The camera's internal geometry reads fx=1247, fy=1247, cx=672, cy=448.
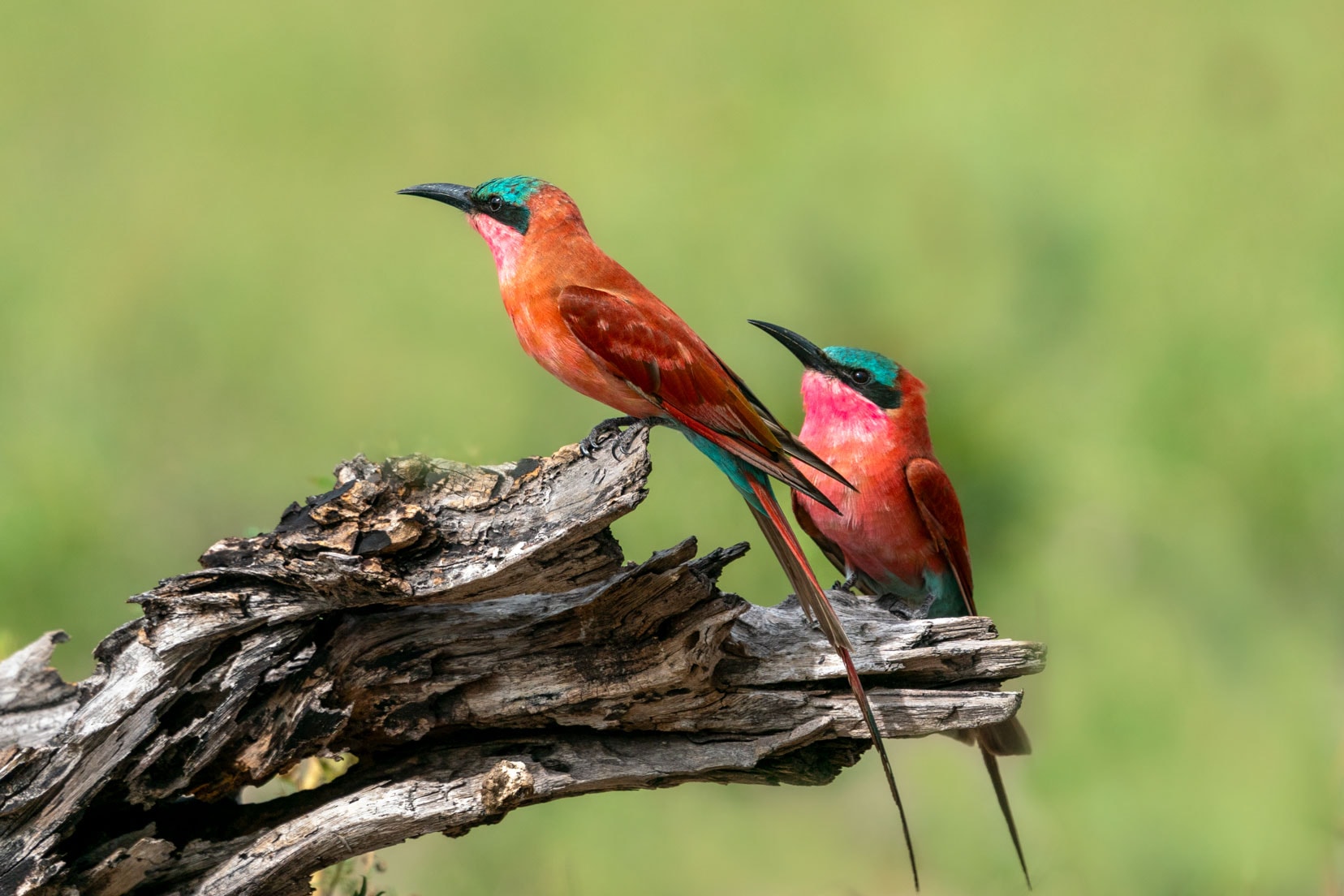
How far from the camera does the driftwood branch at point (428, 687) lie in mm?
2084

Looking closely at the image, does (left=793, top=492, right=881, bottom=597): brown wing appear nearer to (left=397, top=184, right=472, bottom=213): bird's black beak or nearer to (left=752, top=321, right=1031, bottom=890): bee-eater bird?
(left=752, top=321, right=1031, bottom=890): bee-eater bird

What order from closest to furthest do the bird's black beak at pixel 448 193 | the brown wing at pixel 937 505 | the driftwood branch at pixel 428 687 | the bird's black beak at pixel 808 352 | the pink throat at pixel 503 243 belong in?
the driftwood branch at pixel 428 687
the pink throat at pixel 503 243
the bird's black beak at pixel 448 193
the brown wing at pixel 937 505
the bird's black beak at pixel 808 352

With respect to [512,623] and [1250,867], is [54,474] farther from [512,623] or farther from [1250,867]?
[1250,867]

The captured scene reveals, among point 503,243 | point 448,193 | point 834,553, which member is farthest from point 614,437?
point 834,553

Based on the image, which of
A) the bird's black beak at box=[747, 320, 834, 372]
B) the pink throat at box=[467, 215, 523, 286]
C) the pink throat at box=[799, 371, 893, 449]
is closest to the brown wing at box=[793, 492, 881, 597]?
the pink throat at box=[799, 371, 893, 449]

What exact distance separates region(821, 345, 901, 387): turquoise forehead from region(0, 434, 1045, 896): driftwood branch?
1.85ft

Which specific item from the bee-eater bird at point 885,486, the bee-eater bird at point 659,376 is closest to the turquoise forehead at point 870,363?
the bee-eater bird at point 885,486

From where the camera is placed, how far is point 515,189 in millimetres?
2480

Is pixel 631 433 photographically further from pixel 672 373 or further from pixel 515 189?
pixel 515 189

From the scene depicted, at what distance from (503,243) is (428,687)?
0.87 m

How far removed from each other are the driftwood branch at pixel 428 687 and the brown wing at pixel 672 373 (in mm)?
170

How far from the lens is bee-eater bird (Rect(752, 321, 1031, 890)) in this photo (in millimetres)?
2693

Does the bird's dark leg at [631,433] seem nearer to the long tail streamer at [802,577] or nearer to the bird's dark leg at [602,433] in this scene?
the bird's dark leg at [602,433]

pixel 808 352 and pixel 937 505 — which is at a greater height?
pixel 808 352
